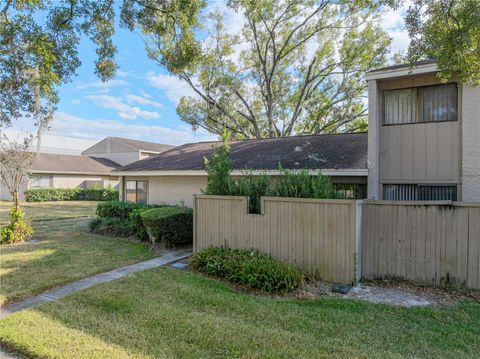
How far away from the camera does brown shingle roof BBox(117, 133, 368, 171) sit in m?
10.5

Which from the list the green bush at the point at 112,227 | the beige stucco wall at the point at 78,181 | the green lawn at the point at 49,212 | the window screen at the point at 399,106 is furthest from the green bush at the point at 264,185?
the beige stucco wall at the point at 78,181

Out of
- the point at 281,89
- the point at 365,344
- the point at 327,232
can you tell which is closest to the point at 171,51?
the point at 327,232

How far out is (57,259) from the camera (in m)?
8.30

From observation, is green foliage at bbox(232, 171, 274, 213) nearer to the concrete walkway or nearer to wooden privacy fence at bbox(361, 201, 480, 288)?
wooden privacy fence at bbox(361, 201, 480, 288)

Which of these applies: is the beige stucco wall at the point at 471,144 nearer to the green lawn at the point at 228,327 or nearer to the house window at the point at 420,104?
the house window at the point at 420,104

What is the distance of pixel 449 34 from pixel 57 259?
34.2 ft

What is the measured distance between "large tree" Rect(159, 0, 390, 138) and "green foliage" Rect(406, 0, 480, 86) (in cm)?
1588

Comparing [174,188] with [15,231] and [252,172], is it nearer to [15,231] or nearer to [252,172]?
[252,172]

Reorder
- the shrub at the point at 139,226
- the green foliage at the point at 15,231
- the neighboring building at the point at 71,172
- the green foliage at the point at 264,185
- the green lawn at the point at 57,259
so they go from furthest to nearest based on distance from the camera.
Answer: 1. the neighboring building at the point at 71,172
2. the shrub at the point at 139,226
3. the green foliage at the point at 15,231
4. the green foliage at the point at 264,185
5. the green lawn at the point at 57,259

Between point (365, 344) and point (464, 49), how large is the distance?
19.8ft

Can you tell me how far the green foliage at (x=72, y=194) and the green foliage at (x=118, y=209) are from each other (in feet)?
54.2

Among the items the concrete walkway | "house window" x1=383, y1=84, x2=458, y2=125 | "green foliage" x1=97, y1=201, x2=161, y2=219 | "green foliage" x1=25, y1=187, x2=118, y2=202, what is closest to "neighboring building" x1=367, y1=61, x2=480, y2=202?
"house window" x1=383, y1=84, x2=458, y2=125

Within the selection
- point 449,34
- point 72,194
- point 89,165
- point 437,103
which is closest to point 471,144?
point 437,103

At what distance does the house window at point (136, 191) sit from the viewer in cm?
1491
